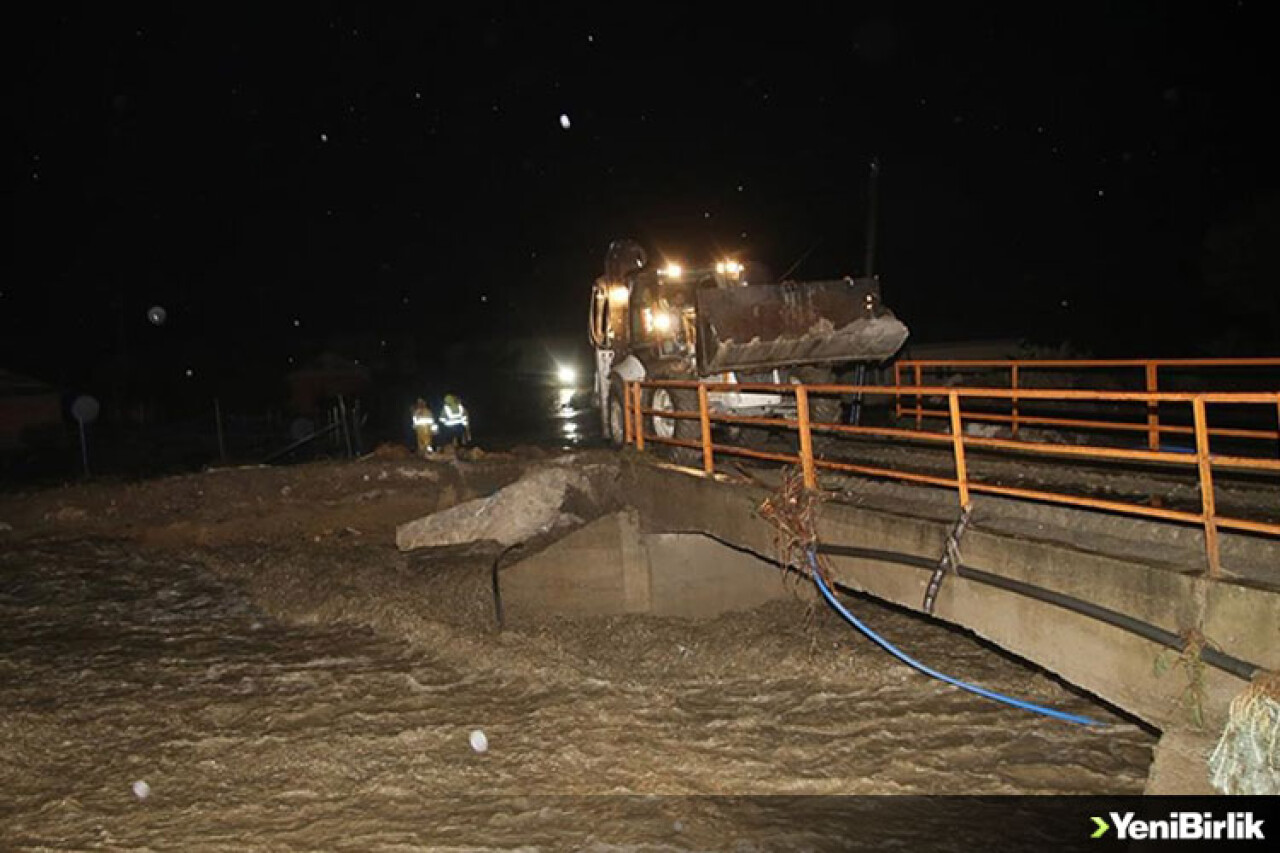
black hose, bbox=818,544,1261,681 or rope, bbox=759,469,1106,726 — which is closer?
black hose, bbox=818,544,1261,681

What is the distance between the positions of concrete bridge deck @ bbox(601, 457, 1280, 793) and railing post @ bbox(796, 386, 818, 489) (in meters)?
0.23

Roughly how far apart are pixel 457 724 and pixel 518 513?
4.40 meters

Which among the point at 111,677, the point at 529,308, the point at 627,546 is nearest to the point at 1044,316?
the point at 627,546

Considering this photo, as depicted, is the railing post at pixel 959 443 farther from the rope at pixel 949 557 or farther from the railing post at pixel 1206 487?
the railing post at pixel 1206 487

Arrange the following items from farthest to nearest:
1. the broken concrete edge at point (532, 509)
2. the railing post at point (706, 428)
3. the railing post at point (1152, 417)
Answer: the broken concrete edge at point (532, 509)
the railing post at point (706, 428)
the railing post at point (1152, 417)

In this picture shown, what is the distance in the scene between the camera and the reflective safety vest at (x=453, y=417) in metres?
19.5

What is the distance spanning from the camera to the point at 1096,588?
5520mm

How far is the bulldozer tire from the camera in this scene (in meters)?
11.7

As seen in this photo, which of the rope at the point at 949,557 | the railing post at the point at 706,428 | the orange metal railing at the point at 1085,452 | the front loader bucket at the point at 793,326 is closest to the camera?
the orange metal railing at the point at 1085,452

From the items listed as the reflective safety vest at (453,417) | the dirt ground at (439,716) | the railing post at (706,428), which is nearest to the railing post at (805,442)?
the railing post at (706,428)

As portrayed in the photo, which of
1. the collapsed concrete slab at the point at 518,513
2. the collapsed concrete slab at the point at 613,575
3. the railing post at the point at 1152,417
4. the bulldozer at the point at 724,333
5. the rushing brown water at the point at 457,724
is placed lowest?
the rushing brown water at the point at 457,724

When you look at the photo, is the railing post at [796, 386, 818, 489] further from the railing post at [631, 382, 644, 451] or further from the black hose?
the railing post at [631, 382, 644, 451]

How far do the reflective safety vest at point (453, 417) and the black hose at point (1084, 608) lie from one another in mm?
13226

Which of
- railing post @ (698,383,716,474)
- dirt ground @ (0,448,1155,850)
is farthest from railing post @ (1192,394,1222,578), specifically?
railing post @ (698,383,716,474)
